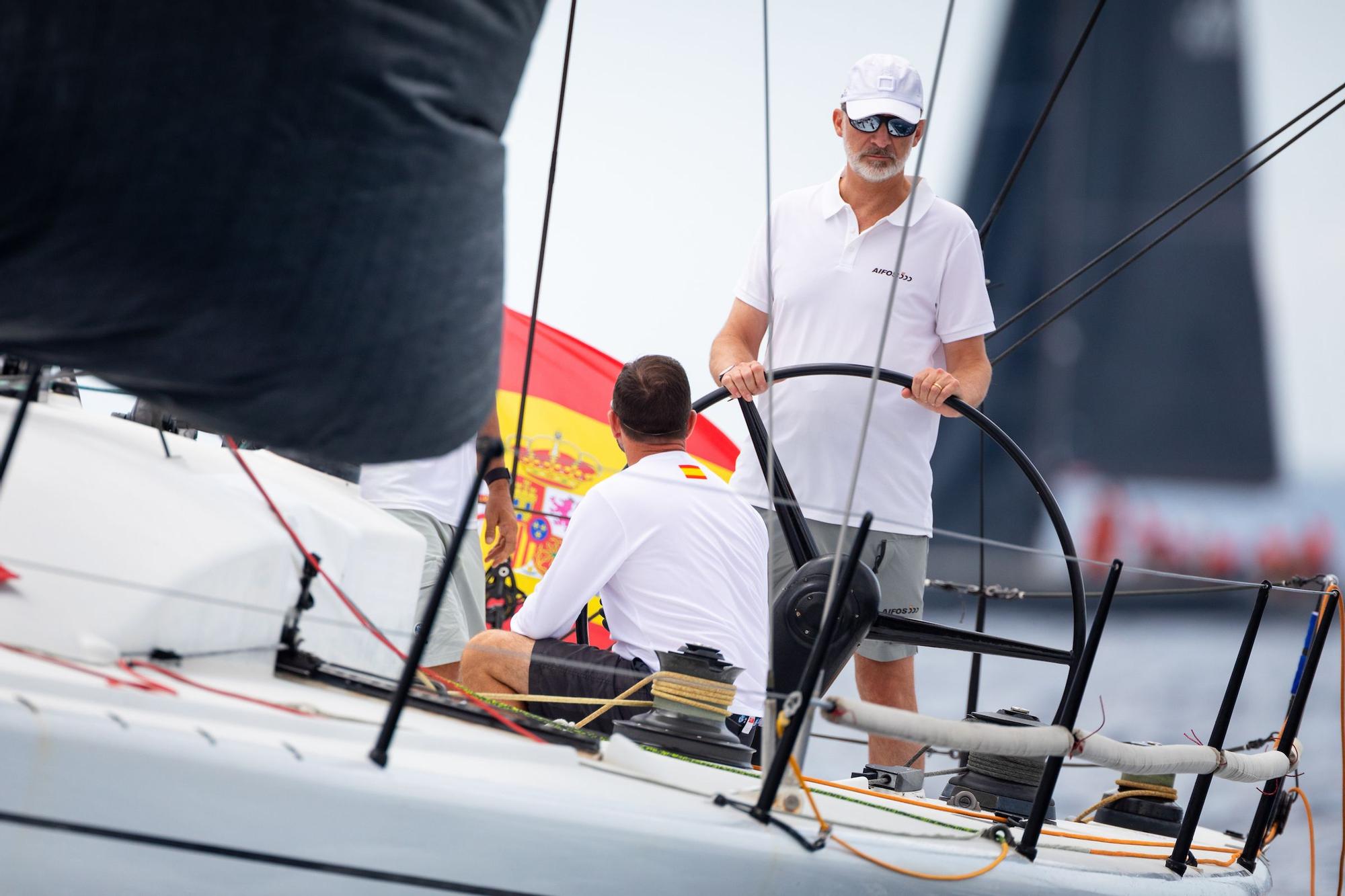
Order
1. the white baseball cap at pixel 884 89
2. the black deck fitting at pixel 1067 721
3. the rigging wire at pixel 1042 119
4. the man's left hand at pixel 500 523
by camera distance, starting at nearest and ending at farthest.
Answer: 1. the black deck fitting at pixel 1067 721
2. the white baseball cap at pixel 884 89
3. the man's left hand at pixel 500 523
4. the rigging wire at pixel 1042 119

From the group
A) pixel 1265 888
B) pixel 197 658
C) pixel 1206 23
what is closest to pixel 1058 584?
pixel 1206 23

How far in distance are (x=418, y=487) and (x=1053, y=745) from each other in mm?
1652

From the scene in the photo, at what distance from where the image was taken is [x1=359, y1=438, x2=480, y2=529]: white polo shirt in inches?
116

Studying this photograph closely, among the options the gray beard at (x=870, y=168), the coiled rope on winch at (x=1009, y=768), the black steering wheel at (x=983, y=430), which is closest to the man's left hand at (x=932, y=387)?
the black steering wheel at (x=983, y=430)

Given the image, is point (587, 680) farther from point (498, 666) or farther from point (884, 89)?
point (884, 89)

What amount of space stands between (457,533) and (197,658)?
0.39 m

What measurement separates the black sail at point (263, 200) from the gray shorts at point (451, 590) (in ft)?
5.39

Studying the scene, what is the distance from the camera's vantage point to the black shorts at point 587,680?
7.15ft

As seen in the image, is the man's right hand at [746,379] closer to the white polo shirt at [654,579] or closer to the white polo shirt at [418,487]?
the white polo shirt at [654,579]

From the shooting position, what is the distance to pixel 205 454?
5.87 feet

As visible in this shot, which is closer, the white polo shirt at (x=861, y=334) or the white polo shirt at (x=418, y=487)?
the white polo shirt at (x=861, y=334)

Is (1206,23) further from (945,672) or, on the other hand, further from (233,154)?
(233,154)

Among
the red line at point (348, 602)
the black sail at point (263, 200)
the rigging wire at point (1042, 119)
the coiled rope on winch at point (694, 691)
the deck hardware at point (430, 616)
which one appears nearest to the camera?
the black sail at point (263, 200)

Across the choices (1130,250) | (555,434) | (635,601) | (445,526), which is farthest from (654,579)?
(1130,250)
